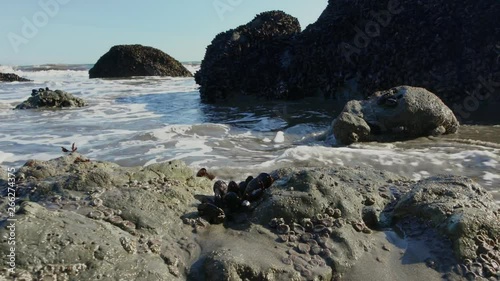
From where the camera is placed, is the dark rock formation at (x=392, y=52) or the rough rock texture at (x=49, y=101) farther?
the rough rock texture at (x=49, y=101)

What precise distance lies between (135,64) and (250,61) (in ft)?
48.8

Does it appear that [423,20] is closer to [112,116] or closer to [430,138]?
[430,138]

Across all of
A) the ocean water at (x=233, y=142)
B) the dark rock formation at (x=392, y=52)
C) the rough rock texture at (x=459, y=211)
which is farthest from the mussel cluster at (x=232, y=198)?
the dark rock formation at (x=392, y=52)

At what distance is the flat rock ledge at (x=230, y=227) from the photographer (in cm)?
218

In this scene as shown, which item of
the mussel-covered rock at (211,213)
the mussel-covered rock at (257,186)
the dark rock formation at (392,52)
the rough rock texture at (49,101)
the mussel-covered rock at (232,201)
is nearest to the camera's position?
the mussel-covered rock at (211,213)

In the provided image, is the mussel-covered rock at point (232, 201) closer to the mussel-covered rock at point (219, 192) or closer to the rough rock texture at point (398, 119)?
the mussel-covered rock at point (219, 192)

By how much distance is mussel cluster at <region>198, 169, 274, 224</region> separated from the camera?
112 inches

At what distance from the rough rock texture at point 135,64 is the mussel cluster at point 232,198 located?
23.6m

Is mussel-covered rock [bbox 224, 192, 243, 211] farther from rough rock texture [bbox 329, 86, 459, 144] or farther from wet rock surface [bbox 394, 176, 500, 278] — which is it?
rough rock texture [bbox 329, 86, 459, 144]

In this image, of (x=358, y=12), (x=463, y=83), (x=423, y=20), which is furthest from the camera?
(x=358, y=12)

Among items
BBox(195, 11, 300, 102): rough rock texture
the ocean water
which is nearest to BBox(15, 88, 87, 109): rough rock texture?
the ocean water

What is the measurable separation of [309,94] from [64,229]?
9.77 meters

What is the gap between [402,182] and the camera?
12.3ft

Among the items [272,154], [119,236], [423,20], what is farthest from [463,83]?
[119,236]
